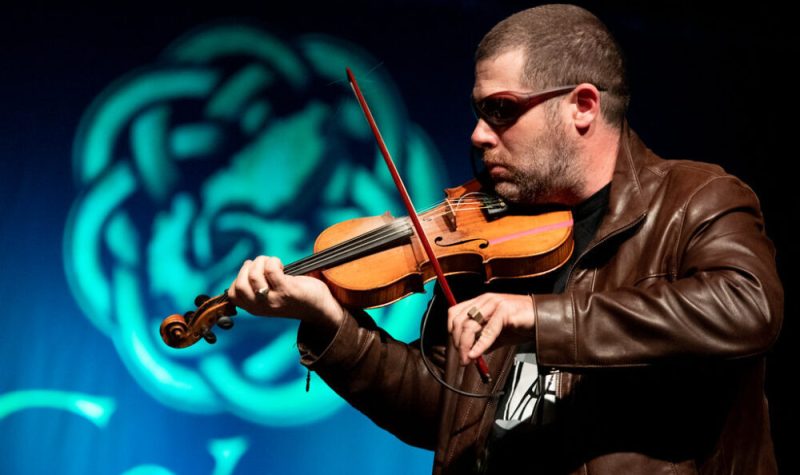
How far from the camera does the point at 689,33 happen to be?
3.13 metres

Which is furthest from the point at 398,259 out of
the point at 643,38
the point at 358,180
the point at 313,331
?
the point at 643,38

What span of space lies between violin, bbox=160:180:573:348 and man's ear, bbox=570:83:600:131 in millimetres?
198

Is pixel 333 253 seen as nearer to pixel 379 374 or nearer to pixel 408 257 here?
pixel 408 257

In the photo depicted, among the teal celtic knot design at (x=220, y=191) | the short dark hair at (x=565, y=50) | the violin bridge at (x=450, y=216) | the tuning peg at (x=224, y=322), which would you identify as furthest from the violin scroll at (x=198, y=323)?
the teal celtic knot design at (x=220, y=191)

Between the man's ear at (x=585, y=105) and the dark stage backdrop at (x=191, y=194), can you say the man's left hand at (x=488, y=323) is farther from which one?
the dark stage backdrop at (x=191, y=194)

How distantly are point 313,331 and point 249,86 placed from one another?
116 cm

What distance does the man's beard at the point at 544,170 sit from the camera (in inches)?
67.2

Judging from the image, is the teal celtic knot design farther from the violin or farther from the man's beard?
the man's beard

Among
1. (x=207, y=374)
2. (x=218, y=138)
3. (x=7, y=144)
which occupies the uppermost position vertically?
(x=7, y=144)

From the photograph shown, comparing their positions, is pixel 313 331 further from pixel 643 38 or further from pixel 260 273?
pixel 643 38

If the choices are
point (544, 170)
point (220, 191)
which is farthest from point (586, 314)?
point (220, 191)

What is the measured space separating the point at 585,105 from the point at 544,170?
16cm

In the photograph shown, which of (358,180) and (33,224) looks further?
(358,180)

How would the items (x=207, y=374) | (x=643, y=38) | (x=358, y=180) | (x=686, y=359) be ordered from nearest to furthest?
1. (x=686, y=359)
2. (x=207, y=374)
3. (x=358, y=180)
4. (x=643, y=38)
